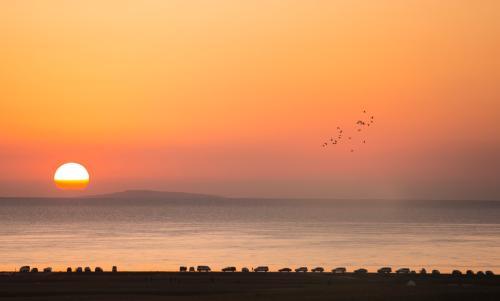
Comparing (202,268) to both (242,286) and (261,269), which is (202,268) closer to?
(261,269)

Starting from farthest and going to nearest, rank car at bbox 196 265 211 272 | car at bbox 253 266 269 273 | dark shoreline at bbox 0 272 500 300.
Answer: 1. car at bbox 253 266 269 273
2. car at bbox 196 265 211 272
3. dark shoreline at bbox 0 272 500 300

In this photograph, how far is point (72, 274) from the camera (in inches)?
3378

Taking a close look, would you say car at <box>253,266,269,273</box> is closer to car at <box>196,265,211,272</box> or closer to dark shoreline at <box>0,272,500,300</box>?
car at <box>196,265,211,272</box>

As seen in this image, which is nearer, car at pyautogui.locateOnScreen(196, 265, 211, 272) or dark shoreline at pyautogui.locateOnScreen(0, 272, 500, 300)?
dark shoreline at pyautogui.locateOnScreen(0, 272, 500, 300)

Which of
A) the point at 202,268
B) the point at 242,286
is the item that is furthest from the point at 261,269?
the point at 242,286

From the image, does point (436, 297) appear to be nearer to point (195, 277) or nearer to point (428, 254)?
point (195, 277)

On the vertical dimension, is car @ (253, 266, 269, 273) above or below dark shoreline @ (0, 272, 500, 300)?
above

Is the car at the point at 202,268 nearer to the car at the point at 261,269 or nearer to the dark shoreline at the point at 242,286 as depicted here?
the car at the point at 261,269

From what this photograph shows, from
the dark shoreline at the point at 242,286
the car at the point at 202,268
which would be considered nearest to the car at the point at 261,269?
the car at the point at 202,268

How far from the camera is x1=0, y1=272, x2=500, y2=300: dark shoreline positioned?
64.7m

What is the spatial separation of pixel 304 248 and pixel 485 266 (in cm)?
4204

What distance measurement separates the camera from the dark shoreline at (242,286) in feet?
212

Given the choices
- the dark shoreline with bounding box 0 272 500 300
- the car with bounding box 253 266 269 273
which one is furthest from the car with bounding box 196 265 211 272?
the dark shoreline with bounding box 0 272 500 300

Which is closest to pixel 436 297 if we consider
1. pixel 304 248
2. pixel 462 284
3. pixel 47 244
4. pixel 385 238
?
pixel 462 284
